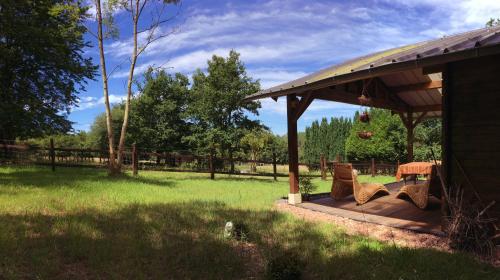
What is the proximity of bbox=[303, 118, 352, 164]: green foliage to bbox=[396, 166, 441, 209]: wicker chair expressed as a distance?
30.4 metres

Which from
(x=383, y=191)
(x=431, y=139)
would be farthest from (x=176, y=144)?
(x=383, y=191)

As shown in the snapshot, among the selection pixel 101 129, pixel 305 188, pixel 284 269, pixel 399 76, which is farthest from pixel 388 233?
pixel 101 129

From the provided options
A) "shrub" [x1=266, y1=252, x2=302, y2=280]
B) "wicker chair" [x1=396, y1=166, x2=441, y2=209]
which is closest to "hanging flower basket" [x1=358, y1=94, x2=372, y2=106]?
"wicker chair" [x1=396, y1=166, x2=441, y2=209]

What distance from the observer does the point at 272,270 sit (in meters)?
3.88

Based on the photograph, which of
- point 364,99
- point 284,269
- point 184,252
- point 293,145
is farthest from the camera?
point 293,145

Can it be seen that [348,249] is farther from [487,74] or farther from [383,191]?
[383,191]

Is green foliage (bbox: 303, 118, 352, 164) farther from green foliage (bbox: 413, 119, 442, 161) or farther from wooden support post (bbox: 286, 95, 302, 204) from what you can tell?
wooden support post (bbox: 286, 95, 302, 204)

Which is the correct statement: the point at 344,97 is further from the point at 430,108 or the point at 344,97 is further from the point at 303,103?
the point at 430,108

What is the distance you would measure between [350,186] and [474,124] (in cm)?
386

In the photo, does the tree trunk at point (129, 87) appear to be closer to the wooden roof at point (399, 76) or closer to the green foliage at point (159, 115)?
the wooden roof at point (399, 76)

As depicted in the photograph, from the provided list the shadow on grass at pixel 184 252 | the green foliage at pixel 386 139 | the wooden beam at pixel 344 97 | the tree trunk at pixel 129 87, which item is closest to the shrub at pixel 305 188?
the wooden beam at pixel 344 97

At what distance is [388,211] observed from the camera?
706cm

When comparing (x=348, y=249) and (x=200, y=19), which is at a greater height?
(x=200, y=19)

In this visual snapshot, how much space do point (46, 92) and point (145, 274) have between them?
1976 cm
